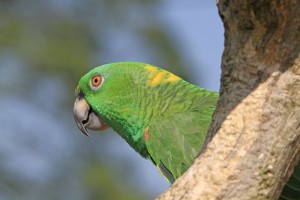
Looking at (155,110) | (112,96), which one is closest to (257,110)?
(155,110)

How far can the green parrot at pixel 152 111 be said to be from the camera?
337 cm

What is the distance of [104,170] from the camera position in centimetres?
1344

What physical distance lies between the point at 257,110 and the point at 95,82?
1.68 meters

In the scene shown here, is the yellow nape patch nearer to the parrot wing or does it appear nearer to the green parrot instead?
the green parrot

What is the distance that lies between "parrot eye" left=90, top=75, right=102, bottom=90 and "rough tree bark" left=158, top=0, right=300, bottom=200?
1598 mm

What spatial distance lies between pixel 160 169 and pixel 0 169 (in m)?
10.6

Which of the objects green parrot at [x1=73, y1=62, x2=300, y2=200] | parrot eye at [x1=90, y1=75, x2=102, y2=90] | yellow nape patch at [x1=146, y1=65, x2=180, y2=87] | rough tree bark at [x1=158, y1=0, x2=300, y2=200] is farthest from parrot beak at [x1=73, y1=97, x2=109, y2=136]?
rough tree bark at [x1=158, y1=0, x2=300, y2=200]

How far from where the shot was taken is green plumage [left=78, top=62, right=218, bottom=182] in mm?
3373

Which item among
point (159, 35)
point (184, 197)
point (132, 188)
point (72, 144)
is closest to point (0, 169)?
point (72, 144)

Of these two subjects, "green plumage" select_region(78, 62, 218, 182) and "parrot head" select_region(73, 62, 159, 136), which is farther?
"parrot head" select_region(73, 62, 159, 136)

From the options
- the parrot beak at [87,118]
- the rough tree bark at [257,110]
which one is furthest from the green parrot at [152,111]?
the rough tree bark at [257,110]

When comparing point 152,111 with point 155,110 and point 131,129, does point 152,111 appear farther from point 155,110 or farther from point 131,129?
point 131,129

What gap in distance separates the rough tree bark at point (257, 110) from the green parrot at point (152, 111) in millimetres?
860

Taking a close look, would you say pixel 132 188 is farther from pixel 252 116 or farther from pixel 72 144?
pixel 252 116
